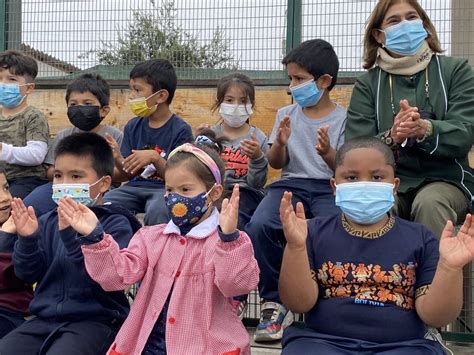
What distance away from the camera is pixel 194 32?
21.5 feet

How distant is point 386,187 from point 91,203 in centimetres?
157

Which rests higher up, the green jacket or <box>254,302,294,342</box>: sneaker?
the green jacket

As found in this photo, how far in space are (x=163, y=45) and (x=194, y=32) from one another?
15.4 inches

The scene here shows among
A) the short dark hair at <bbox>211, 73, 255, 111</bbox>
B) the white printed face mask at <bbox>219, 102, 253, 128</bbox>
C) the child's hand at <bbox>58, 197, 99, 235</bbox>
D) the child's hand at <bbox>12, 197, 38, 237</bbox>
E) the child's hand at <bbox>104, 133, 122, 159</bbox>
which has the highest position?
the short dark hair at <bbox>211, 73, 255, 111</bbox>

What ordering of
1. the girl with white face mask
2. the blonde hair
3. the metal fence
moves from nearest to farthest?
the blonde hair → the girl with white face mask → the metal fence

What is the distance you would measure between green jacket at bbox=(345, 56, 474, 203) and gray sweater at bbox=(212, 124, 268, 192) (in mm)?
631

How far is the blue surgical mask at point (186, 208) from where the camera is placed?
10.8 ft

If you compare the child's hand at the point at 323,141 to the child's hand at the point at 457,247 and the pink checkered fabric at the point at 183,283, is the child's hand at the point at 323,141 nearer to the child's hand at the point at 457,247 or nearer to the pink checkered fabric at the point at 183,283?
the pink checkered fabric at the point at 183,283

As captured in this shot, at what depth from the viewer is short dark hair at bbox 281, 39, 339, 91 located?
176 inches

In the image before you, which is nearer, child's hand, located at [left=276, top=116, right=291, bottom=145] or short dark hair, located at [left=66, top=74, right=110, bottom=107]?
child's hand, located at [left=276, top=116, right=291, bottom=145]

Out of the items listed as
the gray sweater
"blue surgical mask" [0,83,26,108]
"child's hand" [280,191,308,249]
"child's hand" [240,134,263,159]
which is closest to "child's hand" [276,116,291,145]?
"child's hand" [240,134,263,159]

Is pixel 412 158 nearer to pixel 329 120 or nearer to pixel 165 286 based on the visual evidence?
pixel 329 120

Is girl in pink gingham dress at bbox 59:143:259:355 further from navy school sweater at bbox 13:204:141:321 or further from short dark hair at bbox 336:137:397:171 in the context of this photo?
short dark hair at bbox 336:137:397:171

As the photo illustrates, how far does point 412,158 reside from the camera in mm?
4008
